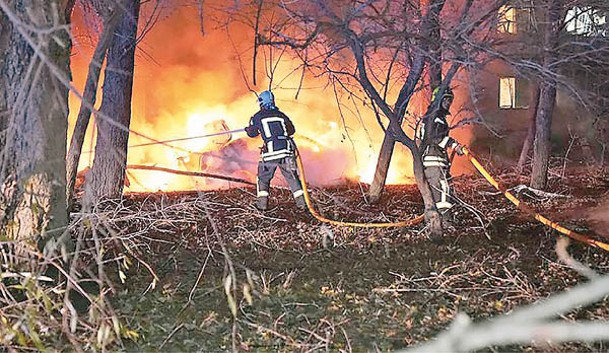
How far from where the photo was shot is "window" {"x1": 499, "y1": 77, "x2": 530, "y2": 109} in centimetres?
1661

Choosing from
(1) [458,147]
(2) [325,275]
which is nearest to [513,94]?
(1) [458,147]

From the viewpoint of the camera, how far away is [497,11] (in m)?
6.62

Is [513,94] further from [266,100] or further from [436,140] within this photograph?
[436,140]

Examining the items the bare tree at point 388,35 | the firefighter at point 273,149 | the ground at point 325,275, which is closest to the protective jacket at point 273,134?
the firefighter at point 273,149

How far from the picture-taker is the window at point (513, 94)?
16.6 m

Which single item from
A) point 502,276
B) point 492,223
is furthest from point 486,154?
point 502,276

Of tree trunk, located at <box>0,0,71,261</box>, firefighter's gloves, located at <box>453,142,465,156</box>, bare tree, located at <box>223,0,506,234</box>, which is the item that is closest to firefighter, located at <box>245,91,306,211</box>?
bare tree, located at <box>223,0,506,234</box>

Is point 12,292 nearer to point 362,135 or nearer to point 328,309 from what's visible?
point 328,309

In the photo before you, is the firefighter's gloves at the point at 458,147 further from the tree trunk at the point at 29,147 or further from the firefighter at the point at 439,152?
the tree trunk at the point at 29,147

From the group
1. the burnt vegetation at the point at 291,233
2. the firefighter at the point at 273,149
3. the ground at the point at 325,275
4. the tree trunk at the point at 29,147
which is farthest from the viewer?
the firefighter at the point at 273,149

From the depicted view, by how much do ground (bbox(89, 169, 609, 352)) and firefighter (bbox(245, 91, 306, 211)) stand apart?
278 millimetres

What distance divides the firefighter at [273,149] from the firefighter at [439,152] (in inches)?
70.0

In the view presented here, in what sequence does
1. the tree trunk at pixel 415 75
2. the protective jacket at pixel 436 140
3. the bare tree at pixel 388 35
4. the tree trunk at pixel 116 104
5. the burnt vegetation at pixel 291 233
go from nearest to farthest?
the burnt vegetation at pixel 291 233
the bare tree at pixel 388 35
the tree trunk at pixel 415 75
the protective jacket at pixel 436 140
the tree trunk at pixel 116 104

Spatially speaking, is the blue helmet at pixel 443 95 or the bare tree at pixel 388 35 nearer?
the bare tree at pixel 388 35
